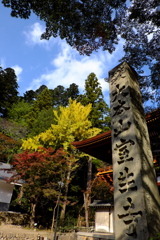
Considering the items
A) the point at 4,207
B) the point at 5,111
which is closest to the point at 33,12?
A: the point at 4,207

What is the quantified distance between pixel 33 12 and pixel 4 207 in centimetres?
1580

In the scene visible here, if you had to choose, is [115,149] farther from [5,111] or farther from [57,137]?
[5,111]

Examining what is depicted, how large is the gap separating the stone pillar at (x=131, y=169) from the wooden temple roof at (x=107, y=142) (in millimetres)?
1283

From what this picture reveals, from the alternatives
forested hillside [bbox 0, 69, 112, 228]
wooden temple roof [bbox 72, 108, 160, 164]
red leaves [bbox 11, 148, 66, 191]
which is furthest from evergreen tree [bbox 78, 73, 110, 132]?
wooden temple roof [bbox 72, 108, 160, 164]

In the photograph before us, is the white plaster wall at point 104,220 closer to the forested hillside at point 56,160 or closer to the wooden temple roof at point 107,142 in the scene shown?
the forested hillside at point 56,160

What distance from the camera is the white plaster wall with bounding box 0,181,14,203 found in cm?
1512

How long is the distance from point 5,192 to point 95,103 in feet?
46.6

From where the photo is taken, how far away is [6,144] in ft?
52.9

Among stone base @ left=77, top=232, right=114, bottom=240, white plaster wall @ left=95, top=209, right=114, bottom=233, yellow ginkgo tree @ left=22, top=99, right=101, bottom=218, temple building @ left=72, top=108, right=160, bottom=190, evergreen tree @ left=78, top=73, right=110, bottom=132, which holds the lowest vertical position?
stone base @ left=77, top=232, right=114, bottom=240

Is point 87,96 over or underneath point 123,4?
over

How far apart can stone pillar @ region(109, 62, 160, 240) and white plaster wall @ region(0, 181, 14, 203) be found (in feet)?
51.4

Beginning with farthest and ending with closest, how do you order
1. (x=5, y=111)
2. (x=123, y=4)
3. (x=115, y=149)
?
(x=5, y=111), (x=123, y=4), (x=115, y=149)

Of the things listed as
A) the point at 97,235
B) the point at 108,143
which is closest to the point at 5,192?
the point at 97,235

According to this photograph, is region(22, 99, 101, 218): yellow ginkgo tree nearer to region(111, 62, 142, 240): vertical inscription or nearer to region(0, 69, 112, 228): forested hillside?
region(0, 69, 112, 228): forested hillside
